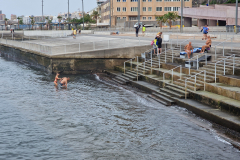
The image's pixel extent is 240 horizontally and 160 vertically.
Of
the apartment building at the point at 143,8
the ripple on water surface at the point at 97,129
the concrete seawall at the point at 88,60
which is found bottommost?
the ripple on water surface at the point at 97,129

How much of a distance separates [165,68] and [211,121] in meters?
11.0

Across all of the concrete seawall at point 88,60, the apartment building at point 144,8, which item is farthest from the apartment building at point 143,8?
the concrete seawall at point 88,60

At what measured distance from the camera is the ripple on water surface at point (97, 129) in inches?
514

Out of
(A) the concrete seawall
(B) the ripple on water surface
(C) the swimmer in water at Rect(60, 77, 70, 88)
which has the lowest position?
(B) the ripple on water surface

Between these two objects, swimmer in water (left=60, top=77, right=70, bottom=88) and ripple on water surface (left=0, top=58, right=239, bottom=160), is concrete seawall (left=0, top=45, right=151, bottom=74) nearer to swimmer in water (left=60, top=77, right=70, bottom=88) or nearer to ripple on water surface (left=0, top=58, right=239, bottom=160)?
swimmer in water (left=60, top=77, right=70, bottom=88)

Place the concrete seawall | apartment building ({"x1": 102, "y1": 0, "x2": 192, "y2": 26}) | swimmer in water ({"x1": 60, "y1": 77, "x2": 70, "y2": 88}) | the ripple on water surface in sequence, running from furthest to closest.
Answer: apartment building ({"x1": 102, "y1": 0, "x2": 192, "y2": 26}) → the concrete seawall → swimmer in water ({"x1": 60, "y1": 77, "x2": 70, "y2": 88}) → the ripple on water surface

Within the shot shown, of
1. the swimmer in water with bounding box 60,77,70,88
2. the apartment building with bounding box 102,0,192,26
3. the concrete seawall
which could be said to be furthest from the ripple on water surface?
the apartment building with bounding box 102,0,192,26

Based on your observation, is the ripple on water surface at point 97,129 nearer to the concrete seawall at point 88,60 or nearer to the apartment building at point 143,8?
the concrete seawall at point 88,60

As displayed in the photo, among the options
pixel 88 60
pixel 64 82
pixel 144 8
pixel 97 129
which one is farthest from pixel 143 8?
pixel 97 129

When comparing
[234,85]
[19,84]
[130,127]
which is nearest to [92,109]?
[130,127]

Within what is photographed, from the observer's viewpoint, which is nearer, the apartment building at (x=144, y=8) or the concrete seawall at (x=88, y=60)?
the concrete seawall at (x=88, y=60)

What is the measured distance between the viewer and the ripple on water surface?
13.1 m

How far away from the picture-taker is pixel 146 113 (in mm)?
18578

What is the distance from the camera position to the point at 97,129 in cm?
1584
